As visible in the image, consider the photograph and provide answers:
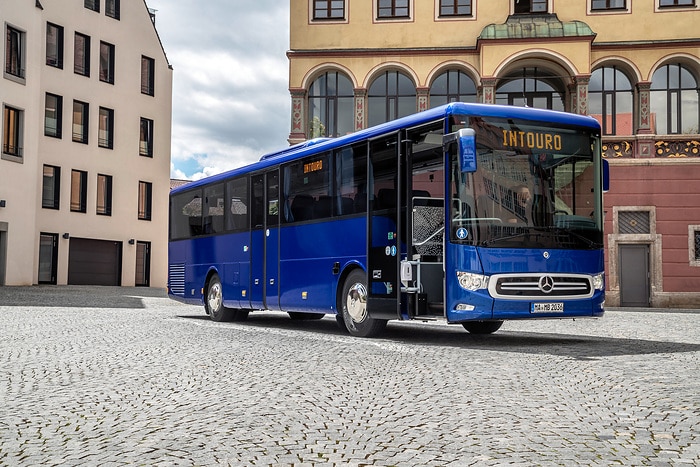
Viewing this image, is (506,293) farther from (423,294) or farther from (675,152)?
(675,152)

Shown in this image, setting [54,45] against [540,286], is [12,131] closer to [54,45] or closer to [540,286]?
[54,45]

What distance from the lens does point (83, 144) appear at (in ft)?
159

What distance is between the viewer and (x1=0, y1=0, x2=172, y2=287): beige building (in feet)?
137

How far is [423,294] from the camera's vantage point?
45.8ft

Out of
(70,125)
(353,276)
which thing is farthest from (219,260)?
(70,125)

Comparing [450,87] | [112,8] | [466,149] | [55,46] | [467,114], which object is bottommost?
[466,149]

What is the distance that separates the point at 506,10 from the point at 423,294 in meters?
23.3

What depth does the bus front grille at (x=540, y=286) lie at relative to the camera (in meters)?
13.3

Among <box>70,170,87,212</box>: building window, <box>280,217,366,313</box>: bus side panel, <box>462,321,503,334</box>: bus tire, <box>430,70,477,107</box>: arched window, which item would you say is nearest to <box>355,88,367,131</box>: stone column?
<box>430,70,477,107</box>: arched window

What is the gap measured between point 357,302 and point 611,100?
2136 centimetres

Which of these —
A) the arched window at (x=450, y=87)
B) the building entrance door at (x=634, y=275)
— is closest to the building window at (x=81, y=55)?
the arched window at (x=450, y=87)

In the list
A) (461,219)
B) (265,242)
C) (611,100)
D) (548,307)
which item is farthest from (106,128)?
(548,307)

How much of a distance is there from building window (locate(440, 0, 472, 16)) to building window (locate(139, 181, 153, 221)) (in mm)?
22482

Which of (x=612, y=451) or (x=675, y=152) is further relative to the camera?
(x=675, y=152)
